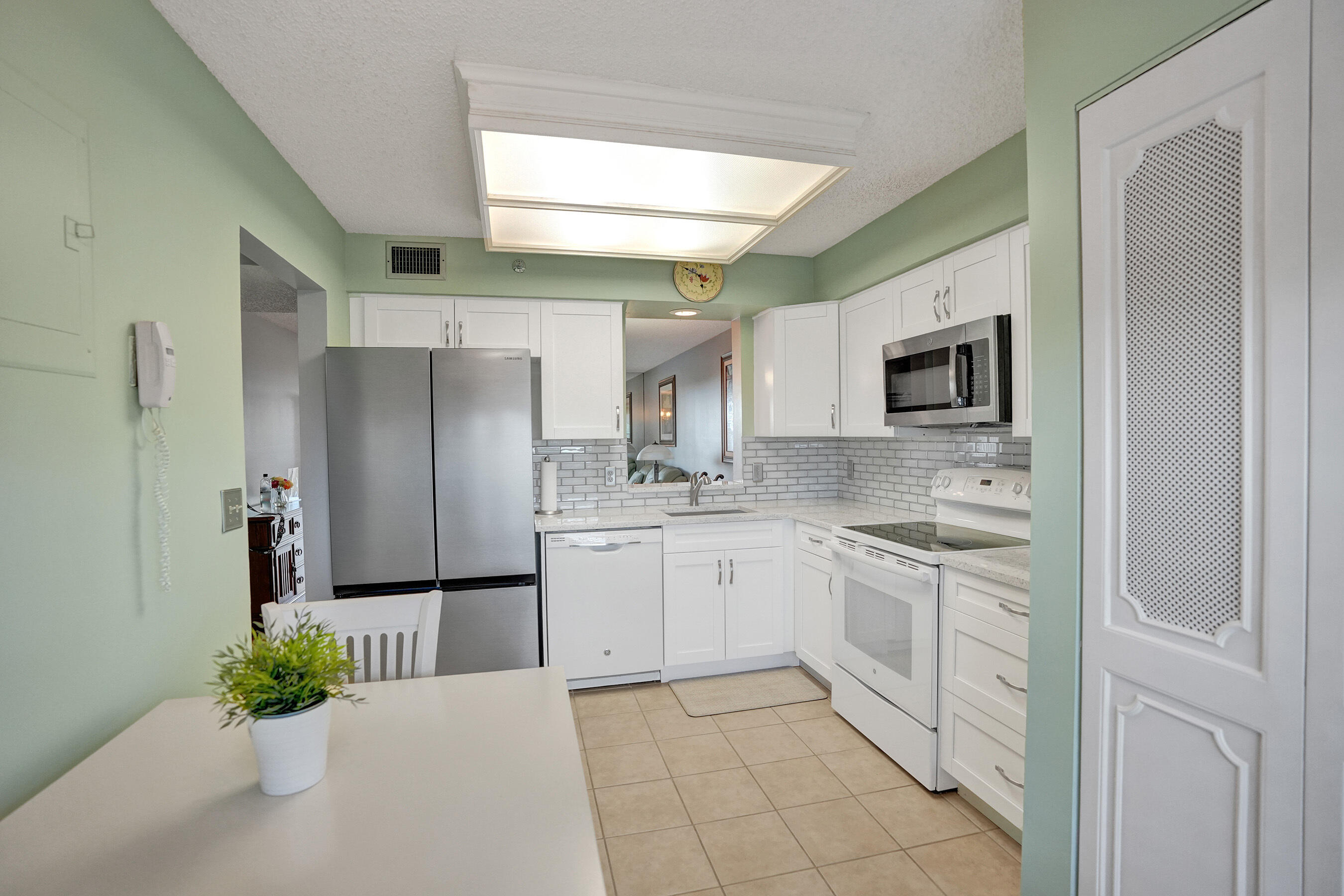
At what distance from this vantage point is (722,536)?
11.4 ft

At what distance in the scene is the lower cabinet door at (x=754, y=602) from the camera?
3.49 metres

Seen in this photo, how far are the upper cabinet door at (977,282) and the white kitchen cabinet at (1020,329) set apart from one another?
3 cm

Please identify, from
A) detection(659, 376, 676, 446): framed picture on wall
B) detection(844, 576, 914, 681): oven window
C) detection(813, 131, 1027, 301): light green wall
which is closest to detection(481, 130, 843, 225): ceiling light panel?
detection(813, 131, 1027, 301): light green wall

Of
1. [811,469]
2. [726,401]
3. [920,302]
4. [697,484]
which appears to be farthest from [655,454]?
[920,302]

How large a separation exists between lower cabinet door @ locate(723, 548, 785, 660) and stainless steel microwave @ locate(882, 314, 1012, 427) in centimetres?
109

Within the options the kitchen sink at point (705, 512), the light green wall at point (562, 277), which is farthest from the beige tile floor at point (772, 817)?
the light green wall at point (562, 277)

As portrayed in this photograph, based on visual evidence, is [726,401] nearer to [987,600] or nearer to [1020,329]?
[1020,329]

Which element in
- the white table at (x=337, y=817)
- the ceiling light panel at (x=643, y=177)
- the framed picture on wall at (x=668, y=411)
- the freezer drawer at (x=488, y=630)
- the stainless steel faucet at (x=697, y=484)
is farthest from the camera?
the framed picture on wall at (x=668, y=411)

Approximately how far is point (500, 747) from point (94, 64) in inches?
67.5

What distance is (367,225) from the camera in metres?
3.29

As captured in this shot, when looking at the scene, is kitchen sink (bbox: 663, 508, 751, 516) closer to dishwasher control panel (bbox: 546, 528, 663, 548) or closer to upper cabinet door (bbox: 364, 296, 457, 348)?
dishwasher control panel (bbox: 546, 528, 663, 548)

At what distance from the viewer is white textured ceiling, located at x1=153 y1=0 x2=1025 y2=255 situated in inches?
65.5

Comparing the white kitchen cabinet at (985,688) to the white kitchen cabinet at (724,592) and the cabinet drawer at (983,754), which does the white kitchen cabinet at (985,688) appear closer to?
the cabinet drawer at (983,754)

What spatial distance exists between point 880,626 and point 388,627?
1952 mm
